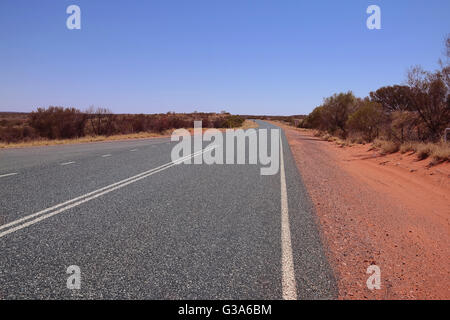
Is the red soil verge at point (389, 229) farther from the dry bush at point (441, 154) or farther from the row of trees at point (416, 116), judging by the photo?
the row of trees at point (416, 116)

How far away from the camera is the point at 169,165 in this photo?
10367 millimetres

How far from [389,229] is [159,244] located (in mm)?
Answer: 3581

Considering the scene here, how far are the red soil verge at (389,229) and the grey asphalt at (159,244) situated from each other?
0.29 m

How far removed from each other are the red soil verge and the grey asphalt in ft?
0.97

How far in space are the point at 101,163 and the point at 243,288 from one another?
29.7 ft

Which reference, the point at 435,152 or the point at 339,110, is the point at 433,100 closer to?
the point at 435,152

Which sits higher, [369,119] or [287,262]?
[369,119]

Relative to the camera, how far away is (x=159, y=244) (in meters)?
3.64

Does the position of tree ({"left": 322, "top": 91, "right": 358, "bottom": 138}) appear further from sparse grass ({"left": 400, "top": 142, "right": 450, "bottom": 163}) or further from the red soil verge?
the red soil verge

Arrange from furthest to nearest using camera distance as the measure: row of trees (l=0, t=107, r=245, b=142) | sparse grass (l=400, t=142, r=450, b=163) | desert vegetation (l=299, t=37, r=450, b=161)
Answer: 1. row of trees (l=0, t=107, r=245, b=142)
2. desert vegetation (l=299, t=37, r=450, b=161)
3. sparse grass (l=400, t=142, r=450, b=163)

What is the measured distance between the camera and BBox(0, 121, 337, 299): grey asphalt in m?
2.71

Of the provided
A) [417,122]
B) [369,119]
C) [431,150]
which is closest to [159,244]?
[431,150]

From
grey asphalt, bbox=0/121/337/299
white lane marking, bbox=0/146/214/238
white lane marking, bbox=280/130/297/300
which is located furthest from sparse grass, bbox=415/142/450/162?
white lane marking, bbox=0/146/214/238
